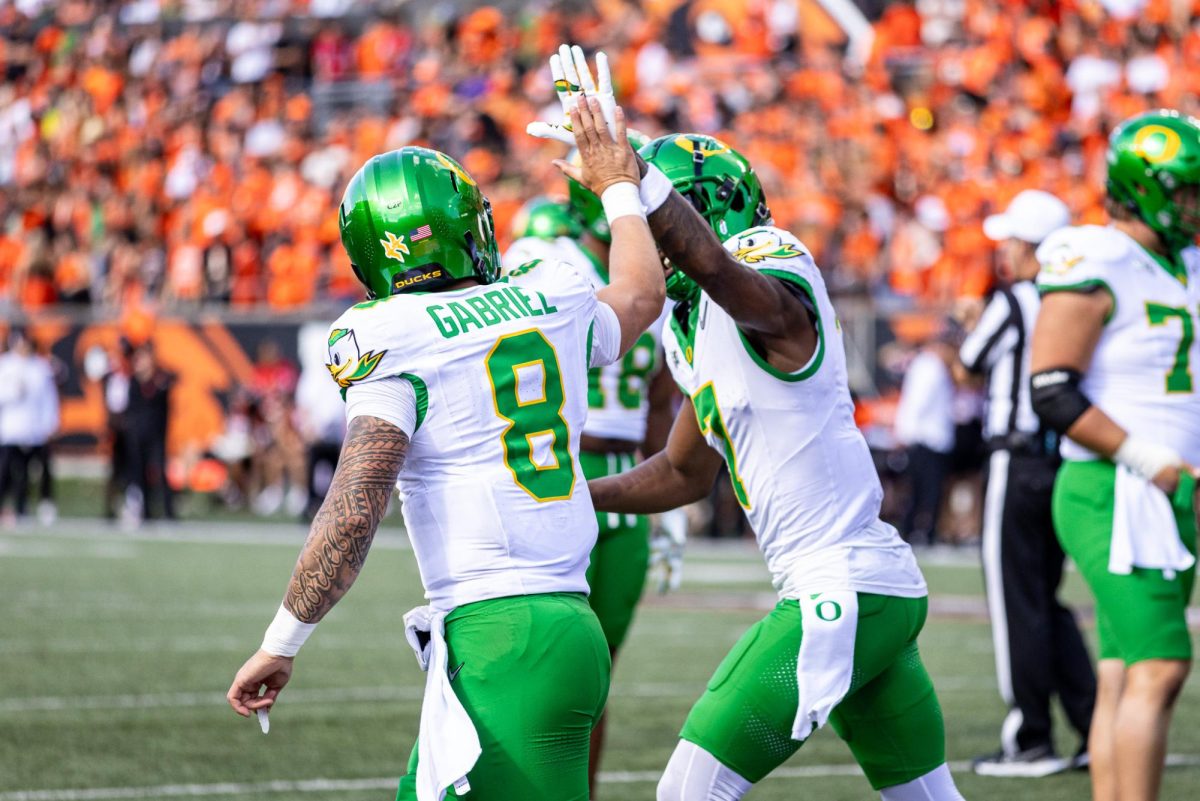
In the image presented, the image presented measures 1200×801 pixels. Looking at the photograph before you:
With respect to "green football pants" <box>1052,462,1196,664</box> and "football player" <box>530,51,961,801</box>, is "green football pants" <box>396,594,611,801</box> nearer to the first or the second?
"football player" <box>530,51,961,801</box>

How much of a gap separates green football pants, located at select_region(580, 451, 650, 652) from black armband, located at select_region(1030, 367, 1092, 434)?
1.55 metres

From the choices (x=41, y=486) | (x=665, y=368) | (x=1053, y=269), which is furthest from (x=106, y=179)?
(x=1053, y=269)

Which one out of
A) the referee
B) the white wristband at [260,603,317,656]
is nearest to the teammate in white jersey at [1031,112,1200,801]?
the referee

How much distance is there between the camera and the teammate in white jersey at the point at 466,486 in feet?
10.7

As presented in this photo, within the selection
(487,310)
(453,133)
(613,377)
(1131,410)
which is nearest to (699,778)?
(487,310)

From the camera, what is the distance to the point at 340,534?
324 centimetres

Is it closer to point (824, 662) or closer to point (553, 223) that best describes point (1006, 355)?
point (553, 223)

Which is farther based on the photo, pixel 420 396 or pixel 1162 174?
pixel 1162 174

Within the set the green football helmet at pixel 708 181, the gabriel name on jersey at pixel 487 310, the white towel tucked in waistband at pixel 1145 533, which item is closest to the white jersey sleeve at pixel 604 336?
the gabriel name on jersey at pixel 487 310

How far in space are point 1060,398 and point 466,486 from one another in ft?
7.21

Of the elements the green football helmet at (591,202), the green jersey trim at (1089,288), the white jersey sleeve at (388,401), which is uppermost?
the green football helmet at (591,202)

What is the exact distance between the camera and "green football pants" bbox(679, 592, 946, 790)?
13.0ft

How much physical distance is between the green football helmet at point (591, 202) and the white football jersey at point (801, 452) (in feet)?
1.23

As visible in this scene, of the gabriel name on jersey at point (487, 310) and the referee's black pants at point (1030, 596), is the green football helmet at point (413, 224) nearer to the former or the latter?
the gabriel name on jersey at point (487, 310)
